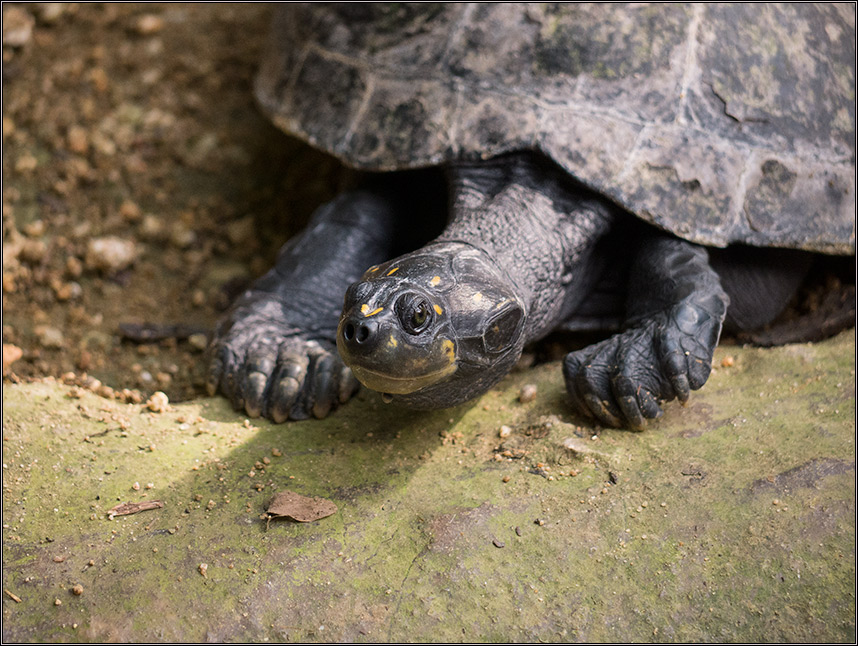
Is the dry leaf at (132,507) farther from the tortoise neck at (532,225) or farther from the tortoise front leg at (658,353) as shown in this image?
the tortoise front leg at (658,353)

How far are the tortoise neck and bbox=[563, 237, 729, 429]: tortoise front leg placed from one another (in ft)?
0.86

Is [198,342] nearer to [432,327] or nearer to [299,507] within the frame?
[299,507]

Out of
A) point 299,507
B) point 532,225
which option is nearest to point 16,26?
point 532,225

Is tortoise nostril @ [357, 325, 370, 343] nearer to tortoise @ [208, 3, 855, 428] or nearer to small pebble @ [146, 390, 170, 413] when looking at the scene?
tortoise @ [208, 3, 855, 428]

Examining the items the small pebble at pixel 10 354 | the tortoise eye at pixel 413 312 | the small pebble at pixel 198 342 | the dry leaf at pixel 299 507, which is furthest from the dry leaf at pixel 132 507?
the small pebble at pixel 198 342

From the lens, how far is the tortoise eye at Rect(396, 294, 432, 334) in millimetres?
2141

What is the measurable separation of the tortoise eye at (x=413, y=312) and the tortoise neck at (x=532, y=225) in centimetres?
55

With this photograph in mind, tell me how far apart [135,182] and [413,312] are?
2.67m

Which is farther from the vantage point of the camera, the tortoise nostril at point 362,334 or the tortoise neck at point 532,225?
the tortoise neck at point 532,225

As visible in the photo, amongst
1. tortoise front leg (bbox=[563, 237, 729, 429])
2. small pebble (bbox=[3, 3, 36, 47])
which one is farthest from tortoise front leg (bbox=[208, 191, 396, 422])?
small pebble (bbox=[3, 3, 36, 47])

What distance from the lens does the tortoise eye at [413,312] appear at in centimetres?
214

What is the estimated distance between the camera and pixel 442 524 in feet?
7.32

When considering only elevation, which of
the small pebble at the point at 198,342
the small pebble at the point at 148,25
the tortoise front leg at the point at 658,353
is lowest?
the small pebble at the point at 198,342

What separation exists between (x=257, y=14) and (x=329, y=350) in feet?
9.36
